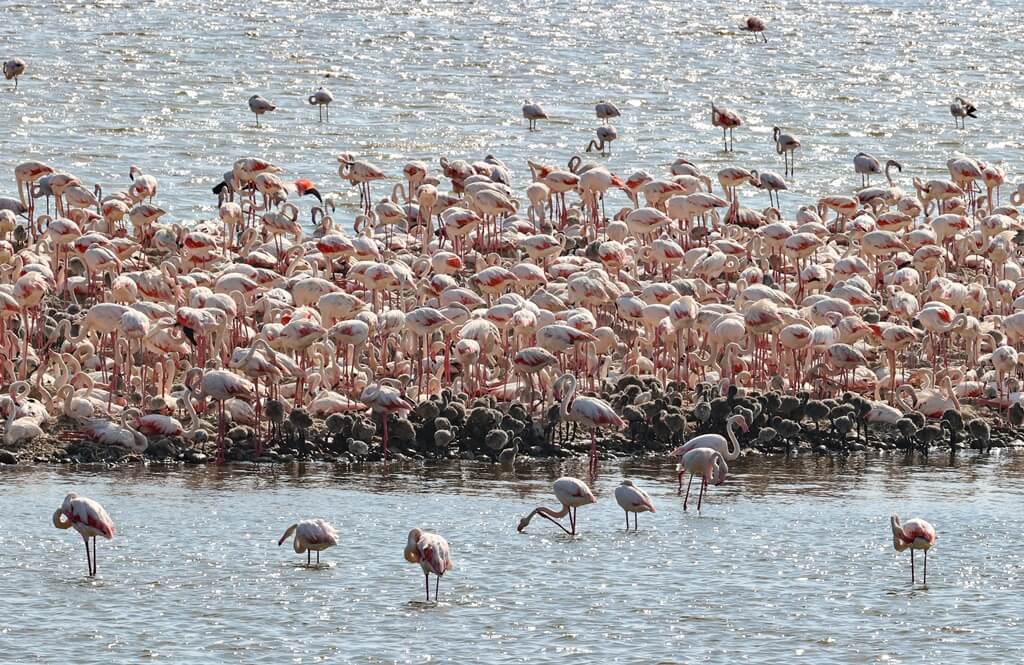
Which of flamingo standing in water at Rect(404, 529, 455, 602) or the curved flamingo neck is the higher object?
the curved flamingo neck

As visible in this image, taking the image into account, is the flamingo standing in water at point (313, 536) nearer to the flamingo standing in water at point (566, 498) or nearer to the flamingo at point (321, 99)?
the flamingo standing in water at point (566, 498)

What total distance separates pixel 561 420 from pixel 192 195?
34.3 ft

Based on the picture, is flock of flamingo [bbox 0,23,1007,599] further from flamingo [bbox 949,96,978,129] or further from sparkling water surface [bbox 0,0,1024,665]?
flamingo [bbox 949,96,978,129]

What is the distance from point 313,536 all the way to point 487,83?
23.6m

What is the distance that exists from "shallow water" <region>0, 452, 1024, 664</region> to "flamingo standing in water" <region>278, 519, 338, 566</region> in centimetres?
18

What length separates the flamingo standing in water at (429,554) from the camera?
944 cm

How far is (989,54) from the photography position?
125 feet

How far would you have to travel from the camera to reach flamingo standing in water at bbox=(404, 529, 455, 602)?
Result: 9.44 m

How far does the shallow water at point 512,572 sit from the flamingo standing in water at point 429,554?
0.19m

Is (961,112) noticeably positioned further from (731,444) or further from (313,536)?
(313,536)

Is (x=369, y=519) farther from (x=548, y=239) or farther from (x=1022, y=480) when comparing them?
(x=548, y=239)

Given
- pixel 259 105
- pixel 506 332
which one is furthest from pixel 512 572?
pixel 259 105

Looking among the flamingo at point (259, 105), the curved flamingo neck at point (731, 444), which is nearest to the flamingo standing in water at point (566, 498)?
the curved flamingo neck at point (731, 444)

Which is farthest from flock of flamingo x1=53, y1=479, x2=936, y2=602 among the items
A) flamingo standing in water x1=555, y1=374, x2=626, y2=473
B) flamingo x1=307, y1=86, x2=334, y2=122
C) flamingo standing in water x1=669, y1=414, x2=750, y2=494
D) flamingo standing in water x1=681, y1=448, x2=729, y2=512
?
flamingo x1=307, y1=86, x2=334, y2=122
